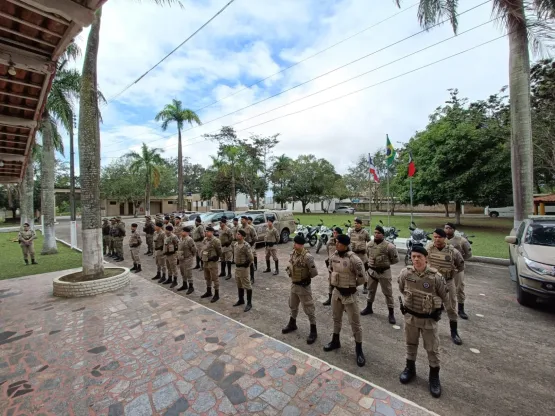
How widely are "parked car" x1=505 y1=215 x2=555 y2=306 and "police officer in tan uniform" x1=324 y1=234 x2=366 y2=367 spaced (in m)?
3.24

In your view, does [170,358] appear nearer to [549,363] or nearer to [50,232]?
[549,363]

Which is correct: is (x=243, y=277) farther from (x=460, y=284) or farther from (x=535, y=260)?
(x=535, y=260)

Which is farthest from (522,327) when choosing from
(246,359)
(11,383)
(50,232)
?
(50,232)

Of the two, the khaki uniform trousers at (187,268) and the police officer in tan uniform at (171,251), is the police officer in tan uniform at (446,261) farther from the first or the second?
the police officer in tan uniform at (171,251)

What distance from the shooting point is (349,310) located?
3719 mm

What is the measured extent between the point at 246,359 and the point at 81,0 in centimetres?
512

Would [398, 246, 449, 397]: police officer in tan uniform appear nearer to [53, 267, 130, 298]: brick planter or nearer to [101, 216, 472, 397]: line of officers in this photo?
[101, 216, 472, 397]: line of officers

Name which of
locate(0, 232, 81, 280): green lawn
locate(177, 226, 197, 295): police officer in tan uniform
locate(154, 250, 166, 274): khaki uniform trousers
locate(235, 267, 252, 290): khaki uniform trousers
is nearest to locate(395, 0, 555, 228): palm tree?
locate(235, 267, 252, 290): khaki uniform trousers

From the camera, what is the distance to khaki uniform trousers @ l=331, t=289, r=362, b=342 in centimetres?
363

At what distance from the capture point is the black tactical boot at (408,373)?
3.13 metres

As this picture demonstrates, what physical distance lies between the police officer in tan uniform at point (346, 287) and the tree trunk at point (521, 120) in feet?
23.3

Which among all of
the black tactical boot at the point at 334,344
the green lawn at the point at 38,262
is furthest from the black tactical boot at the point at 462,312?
the green lawn at the point at 38,262

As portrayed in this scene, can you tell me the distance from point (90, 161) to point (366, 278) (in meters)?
7.53

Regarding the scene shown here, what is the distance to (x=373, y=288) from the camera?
5.16m
